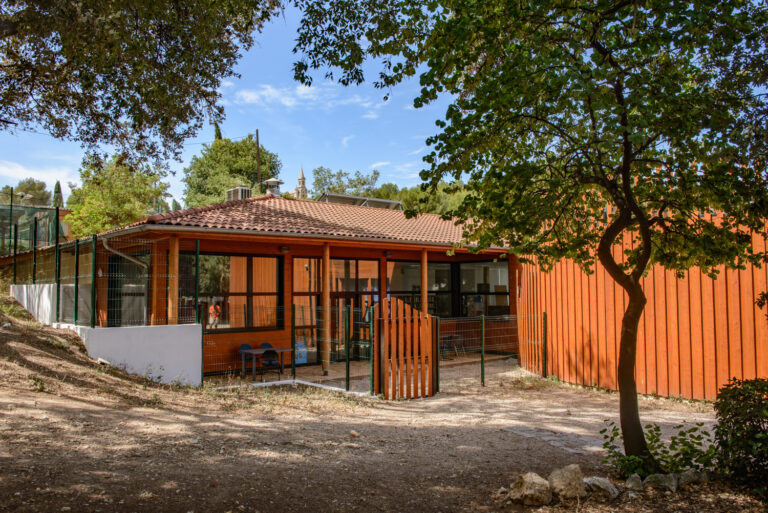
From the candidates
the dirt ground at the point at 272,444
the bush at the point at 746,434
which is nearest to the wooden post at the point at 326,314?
the dirt ground at the point at 272,444

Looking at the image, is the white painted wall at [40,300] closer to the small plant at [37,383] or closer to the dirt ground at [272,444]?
the dirt ground at [272,444]

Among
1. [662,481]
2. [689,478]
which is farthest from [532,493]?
[689,478]

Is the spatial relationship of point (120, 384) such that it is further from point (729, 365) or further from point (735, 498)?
point (729, 365)

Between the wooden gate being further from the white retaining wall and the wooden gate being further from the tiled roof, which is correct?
the white retaining wall

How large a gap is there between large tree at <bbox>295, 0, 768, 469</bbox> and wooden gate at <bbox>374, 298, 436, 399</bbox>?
448 cm

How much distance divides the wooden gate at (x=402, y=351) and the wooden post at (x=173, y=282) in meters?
4.25

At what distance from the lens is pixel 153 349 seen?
9.98m

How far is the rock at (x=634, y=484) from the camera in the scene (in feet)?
14.8

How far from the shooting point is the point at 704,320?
8766 millimetres

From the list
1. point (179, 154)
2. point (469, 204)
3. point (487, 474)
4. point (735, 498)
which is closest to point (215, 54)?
point (179, 154)

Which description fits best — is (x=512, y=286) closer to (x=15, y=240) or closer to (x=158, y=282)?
(x=158, y=282)

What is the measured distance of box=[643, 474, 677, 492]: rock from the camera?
14.8 feet

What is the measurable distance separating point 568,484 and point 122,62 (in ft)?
23.6

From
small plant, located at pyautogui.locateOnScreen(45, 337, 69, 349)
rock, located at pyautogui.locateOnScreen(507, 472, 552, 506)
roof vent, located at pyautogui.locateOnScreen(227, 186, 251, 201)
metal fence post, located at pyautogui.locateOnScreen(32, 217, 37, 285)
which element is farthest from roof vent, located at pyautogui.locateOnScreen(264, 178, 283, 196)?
rock, located at pyautogui.locateOnScreen(507, 472, 552, 506)
